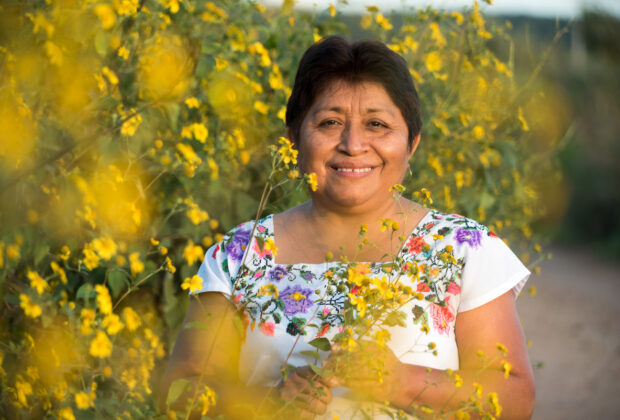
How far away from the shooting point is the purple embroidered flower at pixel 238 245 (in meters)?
2.16

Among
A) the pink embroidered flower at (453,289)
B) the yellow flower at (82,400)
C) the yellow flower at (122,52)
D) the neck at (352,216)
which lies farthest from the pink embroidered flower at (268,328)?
the yellow flower at (122,52)

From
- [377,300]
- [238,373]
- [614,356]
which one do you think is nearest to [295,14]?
[238,373]

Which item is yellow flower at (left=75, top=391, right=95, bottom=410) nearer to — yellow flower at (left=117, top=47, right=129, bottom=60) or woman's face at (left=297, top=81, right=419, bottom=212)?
woman's face at (left=297, top=81, right=419, bottom=212)

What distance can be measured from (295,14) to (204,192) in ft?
3.77

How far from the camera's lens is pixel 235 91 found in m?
2.56

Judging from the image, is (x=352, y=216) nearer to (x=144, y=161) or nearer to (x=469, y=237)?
(x=469, y=237)

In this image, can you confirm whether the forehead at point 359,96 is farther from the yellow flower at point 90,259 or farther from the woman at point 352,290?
the yellow flower at point 90,259

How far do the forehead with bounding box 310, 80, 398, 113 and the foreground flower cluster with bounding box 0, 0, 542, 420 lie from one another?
27 centimetres

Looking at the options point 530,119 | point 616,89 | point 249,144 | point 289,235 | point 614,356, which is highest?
point 616,89

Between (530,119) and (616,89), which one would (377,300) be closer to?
(530,119)

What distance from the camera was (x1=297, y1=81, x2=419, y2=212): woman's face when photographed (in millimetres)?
2111

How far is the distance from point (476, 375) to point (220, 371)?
69cm

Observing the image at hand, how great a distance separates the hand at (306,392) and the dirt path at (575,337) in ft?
10.5

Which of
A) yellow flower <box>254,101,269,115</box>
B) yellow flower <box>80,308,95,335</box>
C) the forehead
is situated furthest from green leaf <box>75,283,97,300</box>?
yellow flower <box>254,101,269,115</box>
